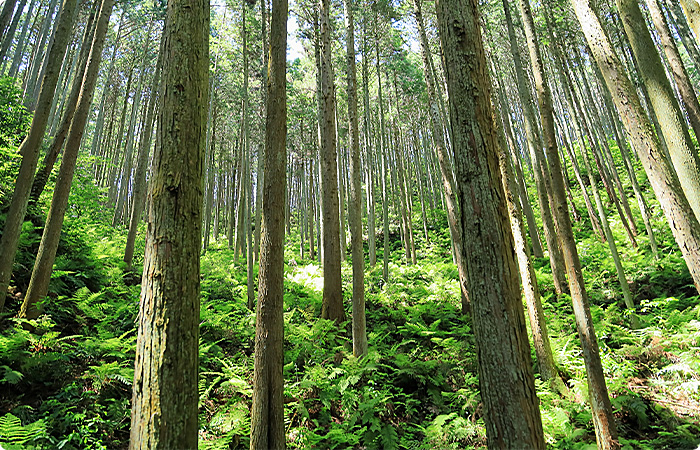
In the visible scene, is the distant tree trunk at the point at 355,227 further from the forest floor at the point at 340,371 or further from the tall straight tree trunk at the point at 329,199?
the tall straight tree trunk at the point at 329,199

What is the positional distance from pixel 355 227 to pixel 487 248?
4422 mm

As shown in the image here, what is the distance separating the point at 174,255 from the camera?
2.24 meters

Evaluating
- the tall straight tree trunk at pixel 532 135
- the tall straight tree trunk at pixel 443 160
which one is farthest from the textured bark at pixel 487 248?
the tall straight tree trunk at pixel 443 160

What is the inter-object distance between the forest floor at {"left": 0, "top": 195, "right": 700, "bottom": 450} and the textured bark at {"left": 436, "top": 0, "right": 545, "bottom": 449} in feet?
8.80

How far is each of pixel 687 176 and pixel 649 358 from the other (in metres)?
3.87

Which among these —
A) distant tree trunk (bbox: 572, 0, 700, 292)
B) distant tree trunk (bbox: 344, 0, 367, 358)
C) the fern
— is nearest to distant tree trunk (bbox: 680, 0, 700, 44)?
distant tree trunk (bbox: 572, 0, 700, 292)

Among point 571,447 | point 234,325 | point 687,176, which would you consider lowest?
point 571,447

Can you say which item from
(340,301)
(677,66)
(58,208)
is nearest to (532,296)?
(340,301)

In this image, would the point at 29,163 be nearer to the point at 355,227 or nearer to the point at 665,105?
the point at 355,227

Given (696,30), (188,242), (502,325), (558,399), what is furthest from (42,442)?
(696,30)

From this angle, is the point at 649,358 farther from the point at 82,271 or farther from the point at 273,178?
the point at 82,271

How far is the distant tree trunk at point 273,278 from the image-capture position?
3613mm

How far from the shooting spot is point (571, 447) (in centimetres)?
399

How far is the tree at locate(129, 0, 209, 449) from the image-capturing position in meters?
2.01
